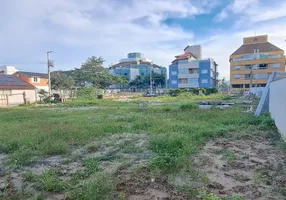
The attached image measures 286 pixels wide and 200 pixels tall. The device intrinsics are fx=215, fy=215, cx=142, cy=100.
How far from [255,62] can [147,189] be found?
168 feet

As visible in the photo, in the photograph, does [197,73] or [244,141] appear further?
[197,73]

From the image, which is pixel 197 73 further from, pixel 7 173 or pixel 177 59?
pixel 7 173

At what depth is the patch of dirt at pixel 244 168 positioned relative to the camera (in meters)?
3.32

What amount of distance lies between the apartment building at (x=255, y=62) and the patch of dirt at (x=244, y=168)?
1733 inches

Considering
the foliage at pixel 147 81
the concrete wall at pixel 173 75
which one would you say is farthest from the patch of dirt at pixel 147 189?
the foliage at pixel 147 81

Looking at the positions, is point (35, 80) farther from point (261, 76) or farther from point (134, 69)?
point (261, 76)

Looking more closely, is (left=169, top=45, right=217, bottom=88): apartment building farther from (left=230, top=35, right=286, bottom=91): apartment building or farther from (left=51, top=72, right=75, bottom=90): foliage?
(left=51, top=72, right=75, bottom=90): foliage

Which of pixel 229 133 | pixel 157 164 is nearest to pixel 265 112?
pixel 229 133

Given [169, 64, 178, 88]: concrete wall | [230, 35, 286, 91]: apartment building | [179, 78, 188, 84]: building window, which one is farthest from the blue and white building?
[230, 35, 286, 91]: apartment building

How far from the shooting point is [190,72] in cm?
5231

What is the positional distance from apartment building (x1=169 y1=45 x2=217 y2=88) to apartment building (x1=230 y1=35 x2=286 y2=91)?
5.52 meters

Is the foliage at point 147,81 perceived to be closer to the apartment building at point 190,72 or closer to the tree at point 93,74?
the apartment building at point 190,72

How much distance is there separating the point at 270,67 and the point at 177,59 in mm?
20779

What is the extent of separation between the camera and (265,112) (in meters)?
10.4
